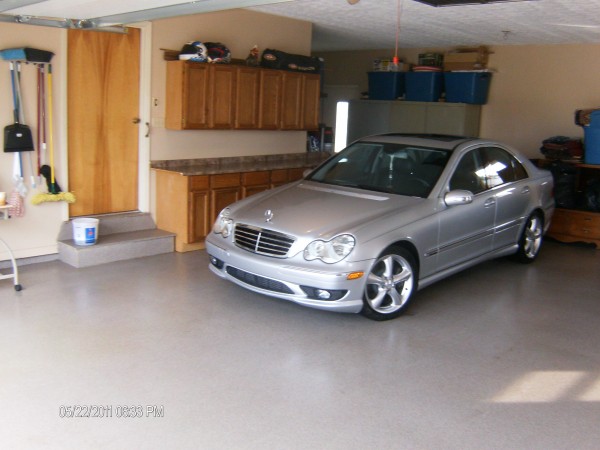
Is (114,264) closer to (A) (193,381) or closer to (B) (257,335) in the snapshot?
(B) (257,335)

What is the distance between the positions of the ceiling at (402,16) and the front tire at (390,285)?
1957 mm

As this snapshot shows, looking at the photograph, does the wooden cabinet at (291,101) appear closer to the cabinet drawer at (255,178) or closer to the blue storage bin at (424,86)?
the cabinet drawer at (255,178)

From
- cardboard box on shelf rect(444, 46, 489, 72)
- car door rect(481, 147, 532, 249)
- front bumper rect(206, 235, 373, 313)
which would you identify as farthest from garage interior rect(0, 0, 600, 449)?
cardboard box on shelf rect(444, 46, 489, 72)

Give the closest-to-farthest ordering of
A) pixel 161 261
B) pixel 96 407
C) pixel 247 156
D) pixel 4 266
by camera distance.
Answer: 1. pixel 96 407
2. pixel 4 266
3. pixel 161 261
4. pixel 247 156

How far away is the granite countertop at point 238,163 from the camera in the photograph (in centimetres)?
650

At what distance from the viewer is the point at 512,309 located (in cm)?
499

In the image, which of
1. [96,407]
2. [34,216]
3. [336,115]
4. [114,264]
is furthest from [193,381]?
[336,115]

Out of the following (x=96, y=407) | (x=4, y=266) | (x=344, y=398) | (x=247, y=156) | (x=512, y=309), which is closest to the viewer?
(x=96, y=407)

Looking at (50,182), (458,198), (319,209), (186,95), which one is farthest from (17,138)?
(458,198)

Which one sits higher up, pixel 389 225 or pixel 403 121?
pixel 403 121

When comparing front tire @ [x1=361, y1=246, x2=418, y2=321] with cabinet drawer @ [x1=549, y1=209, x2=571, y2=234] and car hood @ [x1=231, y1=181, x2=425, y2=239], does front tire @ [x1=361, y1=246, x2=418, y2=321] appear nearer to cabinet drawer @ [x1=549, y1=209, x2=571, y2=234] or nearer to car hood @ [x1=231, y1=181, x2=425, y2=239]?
car hood @ [x1=231, y1=181, x2=425, y2=239]

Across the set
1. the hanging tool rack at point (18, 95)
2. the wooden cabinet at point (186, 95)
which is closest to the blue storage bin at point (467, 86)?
the wooden cabinet at point (186, 95)

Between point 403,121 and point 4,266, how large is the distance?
6.32 m

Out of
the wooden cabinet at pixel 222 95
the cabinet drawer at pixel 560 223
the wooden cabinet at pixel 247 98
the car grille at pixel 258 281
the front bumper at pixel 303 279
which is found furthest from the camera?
the cabinet drawer at pixel 560 223
